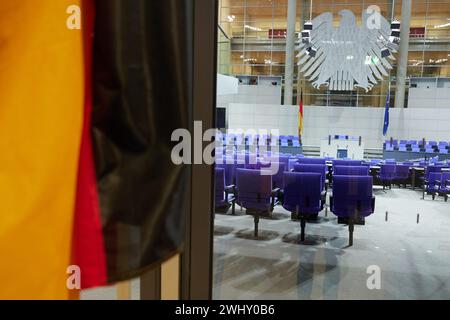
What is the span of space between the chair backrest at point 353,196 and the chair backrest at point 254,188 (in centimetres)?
81

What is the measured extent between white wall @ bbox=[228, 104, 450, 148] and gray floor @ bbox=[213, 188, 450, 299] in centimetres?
1110

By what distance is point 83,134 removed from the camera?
0.79 metres

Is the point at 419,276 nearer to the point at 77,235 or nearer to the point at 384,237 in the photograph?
the point at 384,237

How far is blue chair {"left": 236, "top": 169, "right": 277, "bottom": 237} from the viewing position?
462cm

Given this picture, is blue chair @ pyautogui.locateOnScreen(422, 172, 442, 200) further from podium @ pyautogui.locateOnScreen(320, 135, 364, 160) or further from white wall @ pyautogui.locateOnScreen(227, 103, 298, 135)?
white wall @ pyautogui.locateOnScreen(227, 103, 298, 135)

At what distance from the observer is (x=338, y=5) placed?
1662 centimetres

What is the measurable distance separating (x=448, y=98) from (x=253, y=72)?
29.1 ft

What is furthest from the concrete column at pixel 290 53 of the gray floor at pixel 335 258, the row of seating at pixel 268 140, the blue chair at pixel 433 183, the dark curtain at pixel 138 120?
the dark curtain at pixel 138 120

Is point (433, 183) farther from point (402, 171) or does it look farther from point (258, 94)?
point (258, 94)

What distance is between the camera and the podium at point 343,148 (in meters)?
12.8

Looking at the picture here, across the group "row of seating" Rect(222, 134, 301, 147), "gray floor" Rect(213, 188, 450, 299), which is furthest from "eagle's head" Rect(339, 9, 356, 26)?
"gray floor" Rect(213, 188, 450, 299)

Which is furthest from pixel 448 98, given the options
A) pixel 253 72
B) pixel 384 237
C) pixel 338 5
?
pixel 384 237

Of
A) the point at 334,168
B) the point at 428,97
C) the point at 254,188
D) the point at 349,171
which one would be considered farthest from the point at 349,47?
the point at 254,188

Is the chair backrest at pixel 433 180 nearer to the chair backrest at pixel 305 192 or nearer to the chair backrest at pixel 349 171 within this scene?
the chair backrest at pixel 349 171
